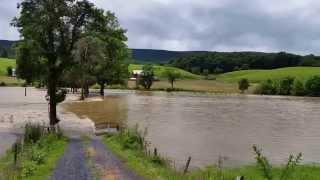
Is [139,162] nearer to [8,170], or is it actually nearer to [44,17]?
[8,170]

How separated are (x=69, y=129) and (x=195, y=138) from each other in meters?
12.6

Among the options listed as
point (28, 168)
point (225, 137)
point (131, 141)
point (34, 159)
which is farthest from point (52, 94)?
point (28, 168)

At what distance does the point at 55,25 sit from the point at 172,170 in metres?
30.3

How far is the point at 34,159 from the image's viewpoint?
3303 cm

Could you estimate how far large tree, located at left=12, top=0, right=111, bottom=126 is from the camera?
59.4 metres

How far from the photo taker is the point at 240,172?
3478 centimetres

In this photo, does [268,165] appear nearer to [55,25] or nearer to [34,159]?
[34,159]

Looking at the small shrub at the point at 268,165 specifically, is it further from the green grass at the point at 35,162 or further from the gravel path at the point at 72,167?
the green grass at the point at 35,162

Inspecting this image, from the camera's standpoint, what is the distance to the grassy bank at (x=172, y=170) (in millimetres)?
28906

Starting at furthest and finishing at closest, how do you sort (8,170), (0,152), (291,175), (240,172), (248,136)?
(248,136) < (0,152) < (240,172) < (291,175) < (8,170)

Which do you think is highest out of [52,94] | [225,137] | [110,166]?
[52,94]

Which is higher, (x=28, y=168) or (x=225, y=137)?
(x=28, y=168)

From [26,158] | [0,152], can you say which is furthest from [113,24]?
[26,158]

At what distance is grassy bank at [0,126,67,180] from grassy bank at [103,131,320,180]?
3907 millimetres
